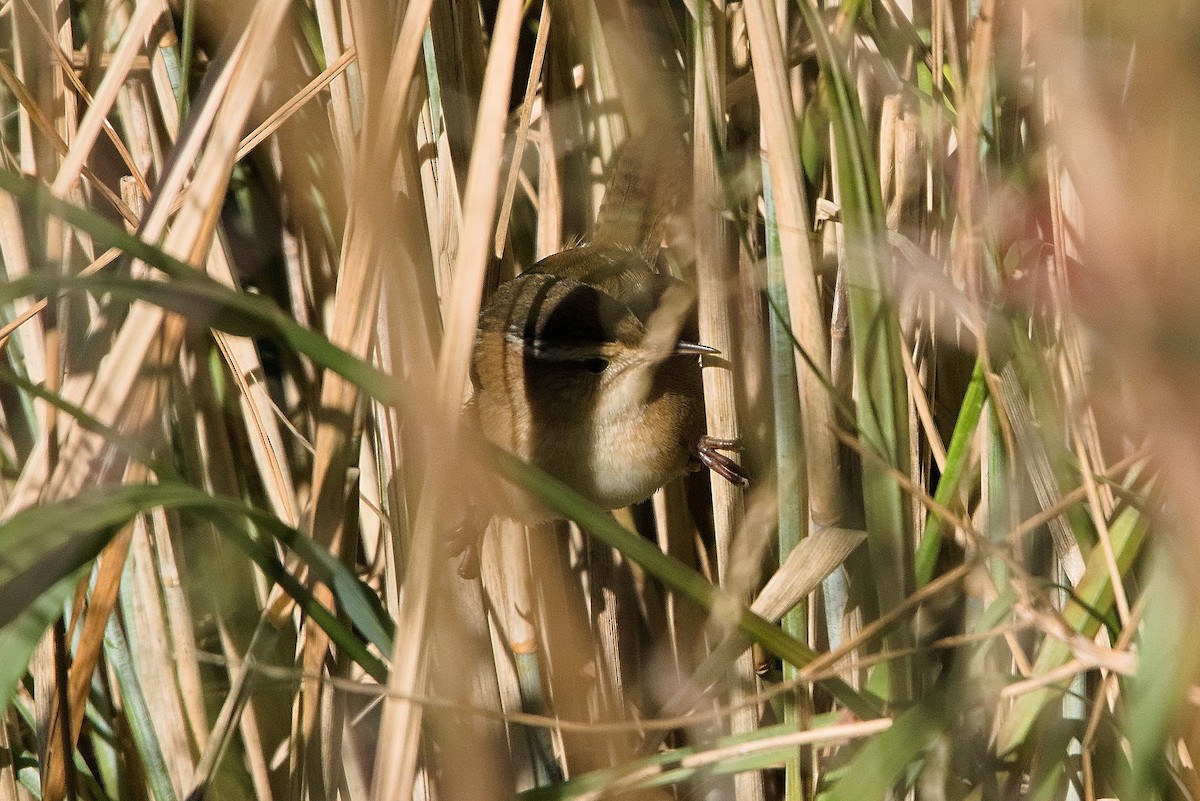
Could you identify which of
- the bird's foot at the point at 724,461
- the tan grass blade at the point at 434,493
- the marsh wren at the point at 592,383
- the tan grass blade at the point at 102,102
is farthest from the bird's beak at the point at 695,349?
the tan grass blade at the point at 102,102

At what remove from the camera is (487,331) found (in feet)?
5.75

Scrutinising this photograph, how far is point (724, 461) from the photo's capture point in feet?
4.82

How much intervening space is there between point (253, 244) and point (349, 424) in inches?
27.6

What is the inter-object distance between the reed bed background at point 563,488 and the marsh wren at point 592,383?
0.08 m

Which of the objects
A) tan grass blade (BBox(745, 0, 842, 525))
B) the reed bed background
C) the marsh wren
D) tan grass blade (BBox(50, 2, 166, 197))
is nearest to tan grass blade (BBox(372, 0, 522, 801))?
the reed bed background

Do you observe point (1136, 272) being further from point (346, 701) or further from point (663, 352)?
point (346, 701)

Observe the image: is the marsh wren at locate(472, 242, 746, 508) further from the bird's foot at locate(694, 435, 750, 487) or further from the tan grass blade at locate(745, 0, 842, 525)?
the tan grass blade at locate(745, 0, 842, 525)

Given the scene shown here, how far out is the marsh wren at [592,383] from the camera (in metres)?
1.55

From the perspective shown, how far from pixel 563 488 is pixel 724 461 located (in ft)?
2.35

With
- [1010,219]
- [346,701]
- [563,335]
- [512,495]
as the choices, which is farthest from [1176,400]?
[346,701]

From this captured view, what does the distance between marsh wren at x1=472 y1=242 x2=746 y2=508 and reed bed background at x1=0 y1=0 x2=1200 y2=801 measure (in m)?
0.08

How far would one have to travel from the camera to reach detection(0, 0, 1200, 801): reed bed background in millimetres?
799

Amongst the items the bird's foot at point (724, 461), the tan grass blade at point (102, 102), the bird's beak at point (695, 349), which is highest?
the tan grass blade at point (102, 102)

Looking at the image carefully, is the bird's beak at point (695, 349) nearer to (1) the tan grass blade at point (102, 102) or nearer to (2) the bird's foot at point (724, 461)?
(2) the bird's foot at point (724, 461)
